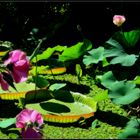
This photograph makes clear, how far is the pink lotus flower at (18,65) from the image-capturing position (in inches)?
34.6

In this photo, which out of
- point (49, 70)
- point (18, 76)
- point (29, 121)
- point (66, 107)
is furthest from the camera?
point (49, 70)

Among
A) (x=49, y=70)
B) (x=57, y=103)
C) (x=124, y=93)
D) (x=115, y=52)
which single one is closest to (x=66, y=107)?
(x=57, y=103)

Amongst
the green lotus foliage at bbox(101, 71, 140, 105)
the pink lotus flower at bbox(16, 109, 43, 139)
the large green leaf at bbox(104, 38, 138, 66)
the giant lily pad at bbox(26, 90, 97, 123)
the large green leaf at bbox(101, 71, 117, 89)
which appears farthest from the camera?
the large green leaf at bbox(104, 38, 138, 66)

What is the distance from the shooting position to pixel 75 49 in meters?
2.78

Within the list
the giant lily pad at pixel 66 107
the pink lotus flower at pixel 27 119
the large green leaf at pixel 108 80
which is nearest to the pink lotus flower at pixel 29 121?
the pink lotus flower at pixel 27 119

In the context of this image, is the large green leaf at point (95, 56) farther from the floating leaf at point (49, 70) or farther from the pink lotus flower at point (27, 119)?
the pink lotus flower at point (27, 119)

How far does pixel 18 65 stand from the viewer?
88 cm

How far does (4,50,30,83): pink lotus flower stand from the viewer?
88 centimetres

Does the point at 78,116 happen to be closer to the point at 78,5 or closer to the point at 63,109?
the point at 63,109

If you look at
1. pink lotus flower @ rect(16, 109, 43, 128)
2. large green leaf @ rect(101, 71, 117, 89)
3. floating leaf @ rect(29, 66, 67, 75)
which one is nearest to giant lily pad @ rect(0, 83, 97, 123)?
large green leaf @ rect(101, 71, 117, 89)

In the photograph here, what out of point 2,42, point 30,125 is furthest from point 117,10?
point 30,125

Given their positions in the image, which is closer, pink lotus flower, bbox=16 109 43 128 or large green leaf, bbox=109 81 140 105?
pink lotus flower, bbox=16 109 43 128

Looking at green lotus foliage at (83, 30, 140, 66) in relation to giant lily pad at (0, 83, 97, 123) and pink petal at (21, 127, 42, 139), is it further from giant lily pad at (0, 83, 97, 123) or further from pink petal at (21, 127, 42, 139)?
pink petal at (21, 127, 42, 139)

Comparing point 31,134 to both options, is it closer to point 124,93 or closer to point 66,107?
point 124,93
